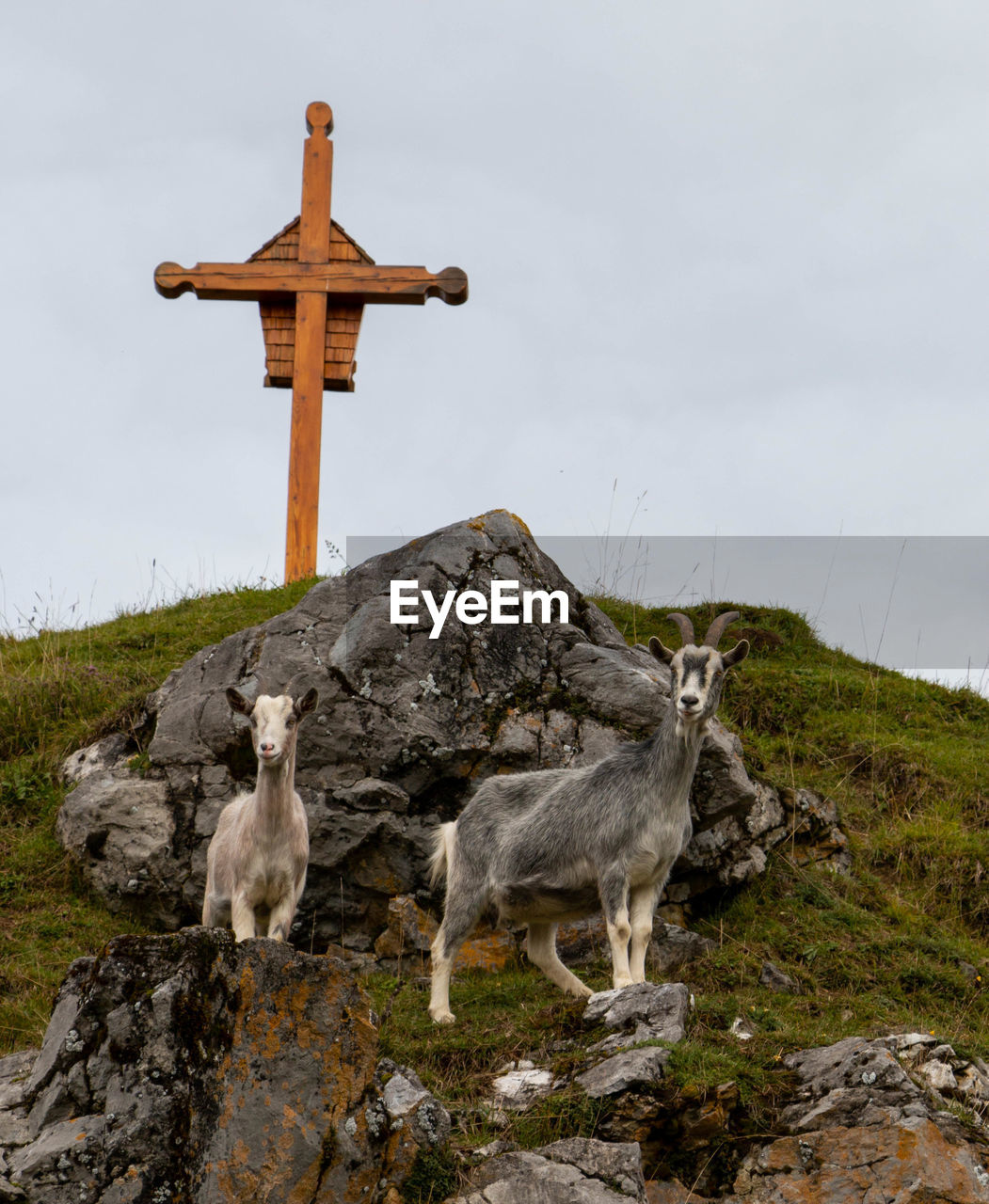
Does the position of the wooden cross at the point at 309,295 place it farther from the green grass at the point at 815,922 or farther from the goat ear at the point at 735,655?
the goat ear at the point at 735,655

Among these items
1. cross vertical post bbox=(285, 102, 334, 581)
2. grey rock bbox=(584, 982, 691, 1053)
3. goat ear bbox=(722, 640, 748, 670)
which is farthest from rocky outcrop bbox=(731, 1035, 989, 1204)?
cross vertical post bbox=(285, 102, 334, 581)

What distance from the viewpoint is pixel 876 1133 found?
572 cm

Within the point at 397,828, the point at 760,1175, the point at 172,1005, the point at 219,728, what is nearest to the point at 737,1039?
the point at 760,1175

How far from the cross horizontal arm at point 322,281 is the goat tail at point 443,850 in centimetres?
745

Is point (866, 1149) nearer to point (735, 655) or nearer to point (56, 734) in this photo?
point (735, 655)

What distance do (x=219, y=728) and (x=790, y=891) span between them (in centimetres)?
505

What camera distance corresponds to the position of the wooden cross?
1452cm

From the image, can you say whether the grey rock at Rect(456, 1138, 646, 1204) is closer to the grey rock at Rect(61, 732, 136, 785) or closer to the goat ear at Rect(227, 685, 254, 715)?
the goat ear at Rect(227, 685, 254, 715)

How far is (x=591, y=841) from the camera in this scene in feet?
28.6

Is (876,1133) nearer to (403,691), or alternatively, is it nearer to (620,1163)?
(620,1163)

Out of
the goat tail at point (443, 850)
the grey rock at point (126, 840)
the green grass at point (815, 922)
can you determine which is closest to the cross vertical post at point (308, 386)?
the green grass at point (815, 922)

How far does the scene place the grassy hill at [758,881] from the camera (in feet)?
23.7

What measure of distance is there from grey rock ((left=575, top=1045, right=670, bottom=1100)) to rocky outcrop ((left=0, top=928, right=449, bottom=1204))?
818 millimetres

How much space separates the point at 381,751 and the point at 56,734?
3.66 m
